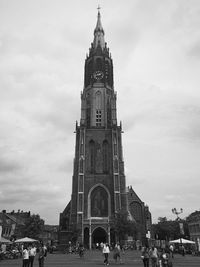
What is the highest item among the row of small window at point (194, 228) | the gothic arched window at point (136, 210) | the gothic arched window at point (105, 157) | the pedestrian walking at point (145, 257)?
the gothic arched window at point (105, 157)

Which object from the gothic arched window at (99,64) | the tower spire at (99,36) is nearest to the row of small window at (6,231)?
the gothic arched window at (99,64)

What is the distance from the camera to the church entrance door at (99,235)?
57875 mm

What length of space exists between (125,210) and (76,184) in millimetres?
12594

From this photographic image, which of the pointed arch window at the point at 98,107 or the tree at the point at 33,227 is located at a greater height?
the pointed arch window at the point at 98,107

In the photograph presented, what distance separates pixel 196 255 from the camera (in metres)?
34.7

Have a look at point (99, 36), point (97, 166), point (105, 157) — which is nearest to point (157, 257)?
point (97, 166)

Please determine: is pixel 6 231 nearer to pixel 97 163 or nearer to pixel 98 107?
pixel 97 163

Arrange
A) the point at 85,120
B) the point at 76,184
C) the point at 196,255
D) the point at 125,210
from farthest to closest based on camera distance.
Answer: the point at 85,120
the point at 76,184
the point at 125,210
the point at 196,255

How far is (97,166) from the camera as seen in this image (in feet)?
211

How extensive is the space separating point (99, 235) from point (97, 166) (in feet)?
51.4

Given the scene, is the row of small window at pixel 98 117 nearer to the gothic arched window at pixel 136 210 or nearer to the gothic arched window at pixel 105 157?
the gothic arched window at pixel 105 157

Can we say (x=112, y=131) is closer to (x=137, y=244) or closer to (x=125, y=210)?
(x=125, y=210)

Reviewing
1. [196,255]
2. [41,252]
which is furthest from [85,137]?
[41,252]

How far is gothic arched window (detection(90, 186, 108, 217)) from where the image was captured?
5938 cm
